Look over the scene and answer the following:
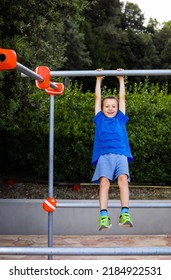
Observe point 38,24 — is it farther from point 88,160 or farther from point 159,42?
point 159,42

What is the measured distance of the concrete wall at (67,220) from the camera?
693 cm

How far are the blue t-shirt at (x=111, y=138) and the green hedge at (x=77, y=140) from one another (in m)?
3.84

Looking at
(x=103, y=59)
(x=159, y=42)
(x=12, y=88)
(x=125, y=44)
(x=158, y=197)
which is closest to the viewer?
(x=12, y=88)

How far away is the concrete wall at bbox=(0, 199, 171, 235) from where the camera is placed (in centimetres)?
693

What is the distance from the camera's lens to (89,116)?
7.94 m

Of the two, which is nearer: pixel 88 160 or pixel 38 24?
pixel 38 24

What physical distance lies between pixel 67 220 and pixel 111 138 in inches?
138

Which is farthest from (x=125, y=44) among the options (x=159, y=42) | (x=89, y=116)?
(x=89, y=116)

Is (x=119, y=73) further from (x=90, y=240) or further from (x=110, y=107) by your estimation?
(x=90, y=240)

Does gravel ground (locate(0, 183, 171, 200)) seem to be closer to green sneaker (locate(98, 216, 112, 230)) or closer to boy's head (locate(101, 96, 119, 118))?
boy's head (locate(101, 96, 119, 118))

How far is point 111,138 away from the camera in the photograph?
3605 mm

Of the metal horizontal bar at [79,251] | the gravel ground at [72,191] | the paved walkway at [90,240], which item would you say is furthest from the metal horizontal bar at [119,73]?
the gravel ground at [72,191]

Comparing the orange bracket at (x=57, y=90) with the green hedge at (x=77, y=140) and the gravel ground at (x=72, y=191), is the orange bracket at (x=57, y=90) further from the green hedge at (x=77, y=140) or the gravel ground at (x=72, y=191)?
the gravel ground at (x=72, y=191)
